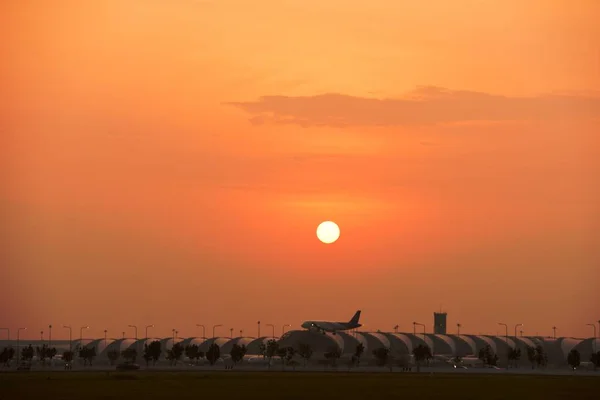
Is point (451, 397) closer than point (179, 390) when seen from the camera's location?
Yes

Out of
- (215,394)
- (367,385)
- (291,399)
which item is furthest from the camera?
(367,385)

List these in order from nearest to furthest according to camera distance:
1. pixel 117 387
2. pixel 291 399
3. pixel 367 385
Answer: pixel 291 399, pixel 117 387, pixel 367 385

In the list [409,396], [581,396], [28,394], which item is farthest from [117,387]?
[581,396]

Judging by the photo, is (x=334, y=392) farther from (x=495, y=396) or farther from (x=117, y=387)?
(x=117, y=387)

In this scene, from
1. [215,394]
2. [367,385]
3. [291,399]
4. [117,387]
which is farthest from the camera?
[367,385]

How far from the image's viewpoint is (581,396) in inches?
4385

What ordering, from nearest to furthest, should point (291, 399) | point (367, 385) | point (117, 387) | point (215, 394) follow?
point (291, 399)
point (215, 394)
point (117, 387)
point (367, 385)

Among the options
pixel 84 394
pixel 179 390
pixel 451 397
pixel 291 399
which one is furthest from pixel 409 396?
pixel 84 394

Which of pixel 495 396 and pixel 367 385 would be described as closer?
pixel 495 396

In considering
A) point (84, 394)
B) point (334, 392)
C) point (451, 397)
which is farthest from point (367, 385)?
point (84, 394)

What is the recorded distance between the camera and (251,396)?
104 meters

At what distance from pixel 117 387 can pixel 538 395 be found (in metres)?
49.3

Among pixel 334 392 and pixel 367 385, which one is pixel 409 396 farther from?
pixel 367 385

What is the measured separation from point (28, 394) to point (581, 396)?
59.9 meters
